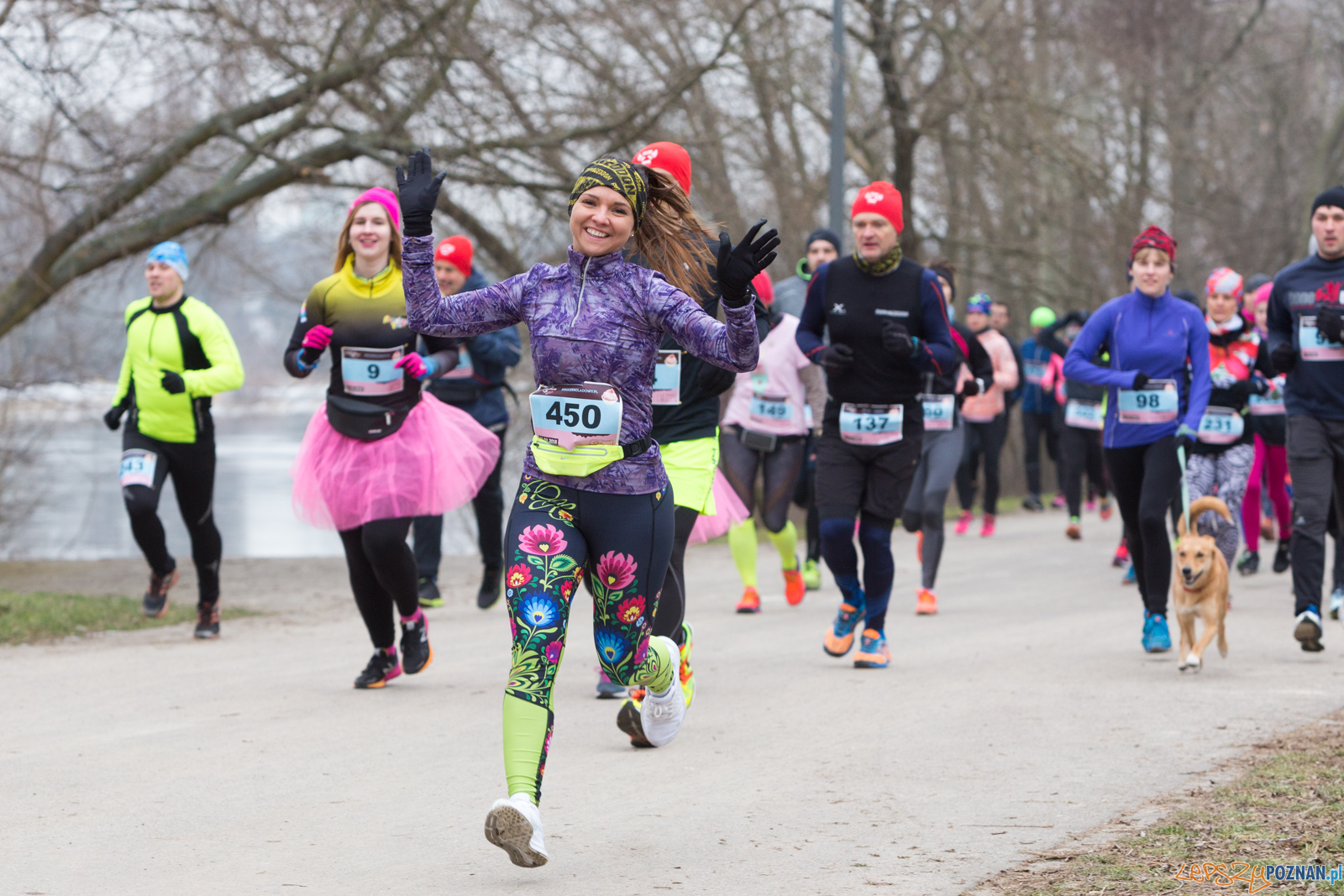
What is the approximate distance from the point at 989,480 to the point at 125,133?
28.7 ft

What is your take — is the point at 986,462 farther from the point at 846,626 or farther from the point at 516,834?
the point at 516,834

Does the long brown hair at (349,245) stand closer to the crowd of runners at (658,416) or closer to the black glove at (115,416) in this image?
the crowd of runners at (658,416)

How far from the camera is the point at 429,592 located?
34.7 ft

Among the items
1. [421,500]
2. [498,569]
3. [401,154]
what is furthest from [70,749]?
[401,154]

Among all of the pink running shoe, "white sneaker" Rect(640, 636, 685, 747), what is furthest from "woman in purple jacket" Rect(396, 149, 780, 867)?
the pink running shoe

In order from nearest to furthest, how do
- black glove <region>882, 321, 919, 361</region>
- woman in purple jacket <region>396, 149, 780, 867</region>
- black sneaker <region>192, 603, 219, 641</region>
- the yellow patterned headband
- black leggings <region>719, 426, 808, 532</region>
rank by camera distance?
woman in purple jacket <region>396, 149, 780, 867</region>, the yellow patterned headband, black glove <region>882, 321, 919, 361</region>, black sneaker <region>192, 603, 219, 641</region>, black leggings <region>719, 426, 808, 532</region>

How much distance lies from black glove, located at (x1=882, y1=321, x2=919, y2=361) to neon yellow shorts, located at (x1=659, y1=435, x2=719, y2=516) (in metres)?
1.10

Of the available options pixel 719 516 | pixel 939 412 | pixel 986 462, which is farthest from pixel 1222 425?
pixel 986 462

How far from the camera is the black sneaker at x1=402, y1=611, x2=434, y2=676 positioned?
743cm

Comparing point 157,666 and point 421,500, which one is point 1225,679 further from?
point 157,666

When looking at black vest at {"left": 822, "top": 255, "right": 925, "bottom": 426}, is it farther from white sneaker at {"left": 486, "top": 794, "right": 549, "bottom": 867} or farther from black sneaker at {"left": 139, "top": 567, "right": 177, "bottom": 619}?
black sneaker at {"left": 139, "top": 567, "right": 177, "bottom": 619}

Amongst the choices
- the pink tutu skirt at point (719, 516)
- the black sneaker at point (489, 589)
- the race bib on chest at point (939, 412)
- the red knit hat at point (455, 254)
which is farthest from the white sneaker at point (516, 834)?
the race bib on chest at point (939, 412)

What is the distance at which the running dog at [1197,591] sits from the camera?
307 inches

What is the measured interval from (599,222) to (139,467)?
507 centimetres
